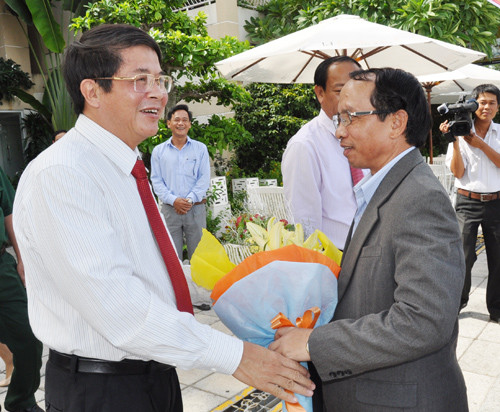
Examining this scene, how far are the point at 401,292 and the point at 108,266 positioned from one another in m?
0.85

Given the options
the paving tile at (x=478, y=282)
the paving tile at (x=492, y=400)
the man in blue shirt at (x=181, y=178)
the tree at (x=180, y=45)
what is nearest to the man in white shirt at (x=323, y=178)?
the paving tile at (x=492, y=400)

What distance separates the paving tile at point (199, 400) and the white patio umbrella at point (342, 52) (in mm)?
2794

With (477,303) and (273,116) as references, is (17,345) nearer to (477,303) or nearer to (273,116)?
(477,303)

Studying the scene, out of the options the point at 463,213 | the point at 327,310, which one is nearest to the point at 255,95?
the point at 463,213

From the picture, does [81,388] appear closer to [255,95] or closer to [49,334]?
[49,334]

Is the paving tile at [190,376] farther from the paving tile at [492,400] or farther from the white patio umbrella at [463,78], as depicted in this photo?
the white patio umbrella at [463,78]

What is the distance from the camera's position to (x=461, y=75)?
732 centimetres

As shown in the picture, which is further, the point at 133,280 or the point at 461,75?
the point at 461,75

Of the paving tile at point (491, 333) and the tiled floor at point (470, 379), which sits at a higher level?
the tiled floor at point (470, 379)

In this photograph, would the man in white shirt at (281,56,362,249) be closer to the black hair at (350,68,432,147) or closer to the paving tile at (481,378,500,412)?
the black hair at (350,68,432,147)

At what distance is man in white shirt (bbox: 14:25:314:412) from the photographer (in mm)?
1423

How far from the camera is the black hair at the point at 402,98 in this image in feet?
5.39

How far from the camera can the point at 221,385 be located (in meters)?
3.81

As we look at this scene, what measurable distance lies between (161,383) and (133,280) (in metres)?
0.48
